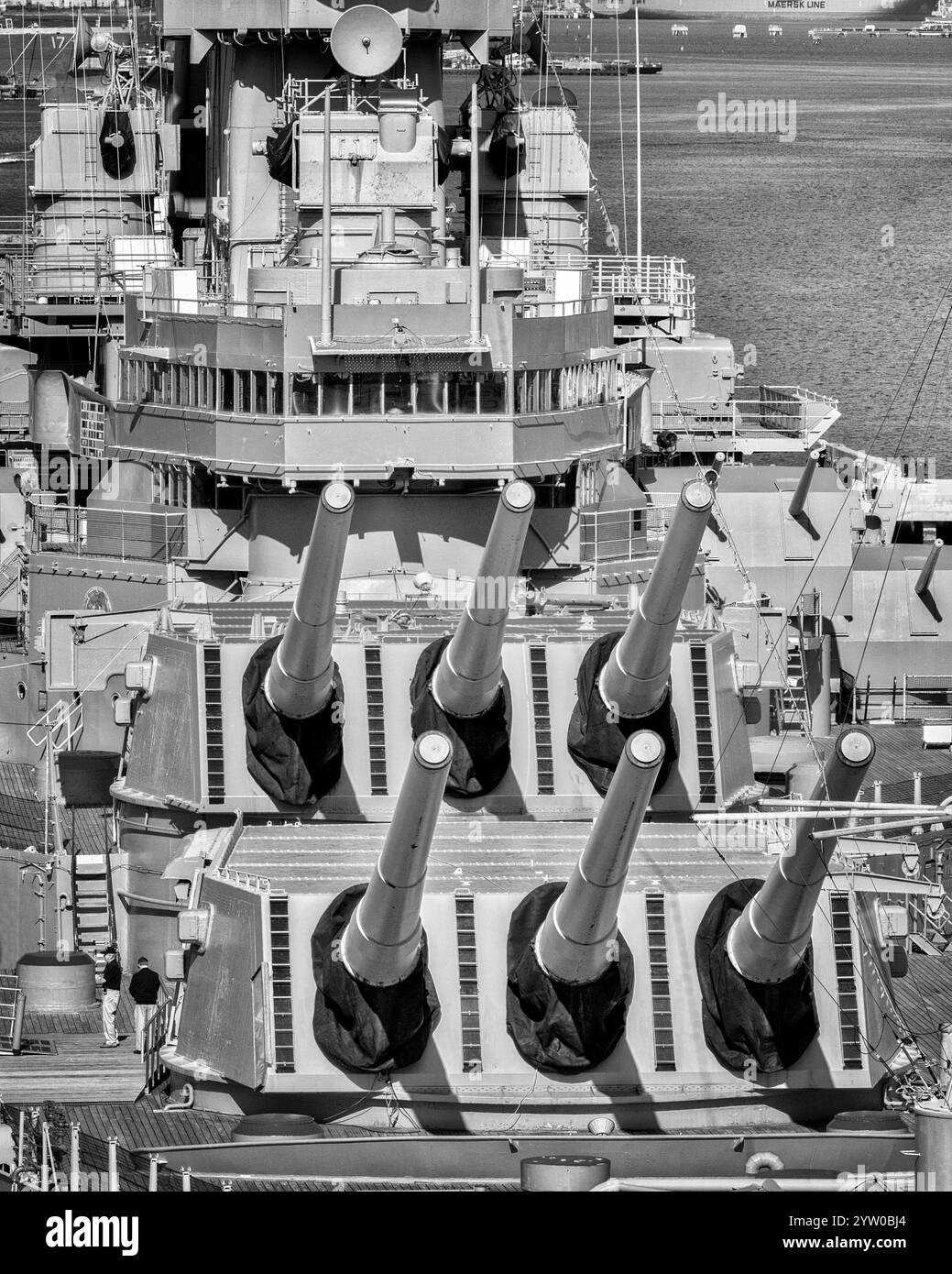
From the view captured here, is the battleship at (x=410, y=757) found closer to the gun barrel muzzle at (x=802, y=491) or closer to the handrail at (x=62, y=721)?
the handrail at (x=62, y=721)

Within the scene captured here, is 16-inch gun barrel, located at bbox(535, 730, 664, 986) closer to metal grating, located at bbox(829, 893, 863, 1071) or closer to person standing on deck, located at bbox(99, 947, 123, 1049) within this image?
metal grating, located at bbox(829, 893, 863, 1071)

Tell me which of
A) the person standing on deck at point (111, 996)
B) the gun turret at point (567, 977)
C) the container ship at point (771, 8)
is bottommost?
the person standing on deck at point (111, 996)

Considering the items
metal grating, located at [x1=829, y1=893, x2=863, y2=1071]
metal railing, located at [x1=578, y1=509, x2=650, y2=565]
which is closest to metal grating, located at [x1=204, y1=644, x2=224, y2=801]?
metal railing, located at [x1=578, y1=509, x2=650, y2=565]

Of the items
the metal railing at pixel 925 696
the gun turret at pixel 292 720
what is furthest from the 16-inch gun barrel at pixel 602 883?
the metal railing at pixel 925 696

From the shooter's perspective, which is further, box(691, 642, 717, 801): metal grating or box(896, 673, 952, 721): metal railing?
box(896, 673, 952, 721): metal railing

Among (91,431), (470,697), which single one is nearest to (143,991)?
(470,697)

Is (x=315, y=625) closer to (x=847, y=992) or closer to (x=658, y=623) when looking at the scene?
(x=658, y=623)
